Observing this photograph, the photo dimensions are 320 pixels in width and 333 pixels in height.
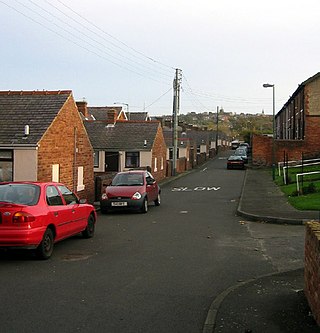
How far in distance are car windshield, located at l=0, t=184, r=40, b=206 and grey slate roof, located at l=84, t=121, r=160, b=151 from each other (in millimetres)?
29030

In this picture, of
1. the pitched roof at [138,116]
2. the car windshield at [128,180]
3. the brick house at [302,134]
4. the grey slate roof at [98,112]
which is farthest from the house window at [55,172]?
the pitched roof at [138,116]

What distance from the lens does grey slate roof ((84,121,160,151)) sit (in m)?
40.7

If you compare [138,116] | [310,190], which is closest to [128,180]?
[310,190]

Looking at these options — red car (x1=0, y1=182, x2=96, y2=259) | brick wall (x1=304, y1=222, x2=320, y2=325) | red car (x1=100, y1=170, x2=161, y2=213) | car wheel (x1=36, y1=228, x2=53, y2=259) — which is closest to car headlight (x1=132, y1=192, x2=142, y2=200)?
red car (x1=100, y1=170, x2=161, y2=213)

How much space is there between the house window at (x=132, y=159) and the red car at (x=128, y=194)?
734 inches

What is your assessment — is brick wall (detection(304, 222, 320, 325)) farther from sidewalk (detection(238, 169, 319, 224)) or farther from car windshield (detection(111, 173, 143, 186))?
car windshield (detection(111, 173, 143, 186))

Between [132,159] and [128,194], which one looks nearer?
[128,194]

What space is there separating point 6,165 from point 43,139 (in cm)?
162

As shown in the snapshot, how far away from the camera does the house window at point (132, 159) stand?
4044 centimetres

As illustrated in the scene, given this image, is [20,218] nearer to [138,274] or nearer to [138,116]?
[138,274]

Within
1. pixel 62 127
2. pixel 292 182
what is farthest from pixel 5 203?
pixel 292 182

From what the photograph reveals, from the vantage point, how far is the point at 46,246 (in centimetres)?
1060

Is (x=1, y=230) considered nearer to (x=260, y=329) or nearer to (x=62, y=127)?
(x=260, y=329)

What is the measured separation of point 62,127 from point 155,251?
9.98 meters
